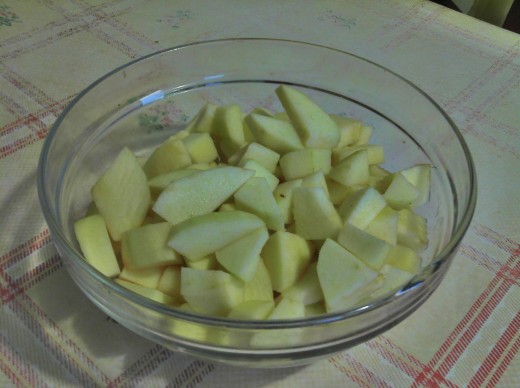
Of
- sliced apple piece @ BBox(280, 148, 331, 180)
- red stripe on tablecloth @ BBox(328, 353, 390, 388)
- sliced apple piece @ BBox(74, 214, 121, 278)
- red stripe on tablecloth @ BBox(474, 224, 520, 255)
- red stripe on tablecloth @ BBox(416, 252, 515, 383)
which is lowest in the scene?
red stripe on tablecloth @ BBox(328, 353, 390, 388)

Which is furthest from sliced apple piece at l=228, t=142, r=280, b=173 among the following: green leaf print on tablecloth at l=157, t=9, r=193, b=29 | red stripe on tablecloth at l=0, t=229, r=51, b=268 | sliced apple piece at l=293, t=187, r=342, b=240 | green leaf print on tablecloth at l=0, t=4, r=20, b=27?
green leaf print on tablecloth at l=0, t=4, r=20, b=27

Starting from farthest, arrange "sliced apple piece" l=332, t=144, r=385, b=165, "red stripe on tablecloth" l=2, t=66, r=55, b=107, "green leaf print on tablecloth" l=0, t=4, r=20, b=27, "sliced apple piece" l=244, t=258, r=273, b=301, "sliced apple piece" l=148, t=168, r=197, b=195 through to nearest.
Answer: "green leaf print on tablecloth" l=0, t=4, r=20, b=27
"red stripe on tablecloth" l=2, t=66, r=55, b=107
"sliced apple piece" l=332, t=144, r=385, b=165
"sliced apple piece" l=148, t=168, r=197, b=195
"sliced apple piece" l=244, t=258, r=273, b=301

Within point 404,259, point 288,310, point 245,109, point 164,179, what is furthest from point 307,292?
point 245,109

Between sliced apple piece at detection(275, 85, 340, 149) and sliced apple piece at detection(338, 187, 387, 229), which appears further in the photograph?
sliced apple piece at detection(275, 85, 340, 149)

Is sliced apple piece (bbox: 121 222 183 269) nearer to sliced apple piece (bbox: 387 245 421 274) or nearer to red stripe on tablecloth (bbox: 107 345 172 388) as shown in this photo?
red stripe on tablecloth (bbox: 107 345 172 388)

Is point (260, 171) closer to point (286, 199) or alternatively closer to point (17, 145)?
point (286, 199)

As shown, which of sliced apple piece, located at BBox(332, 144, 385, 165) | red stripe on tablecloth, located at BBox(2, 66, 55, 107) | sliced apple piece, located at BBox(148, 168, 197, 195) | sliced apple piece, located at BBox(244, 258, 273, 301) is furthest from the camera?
red stripe on tablecloth, located at BBox(2, 66, 55, 107)
